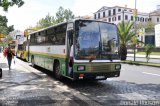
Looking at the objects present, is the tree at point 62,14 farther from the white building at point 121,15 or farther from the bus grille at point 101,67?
the bus grille at point 101,67

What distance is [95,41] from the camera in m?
12.4

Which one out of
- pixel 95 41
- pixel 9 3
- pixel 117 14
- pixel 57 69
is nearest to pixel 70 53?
pixel 95 41

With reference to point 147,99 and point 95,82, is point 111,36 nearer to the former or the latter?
point 95,82

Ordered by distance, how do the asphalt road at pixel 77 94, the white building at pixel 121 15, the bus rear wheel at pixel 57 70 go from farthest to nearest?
the white building at pixel 121 15 → the bus rear wheel at pixel 57 70 → the asphalt road at pixel 77 94

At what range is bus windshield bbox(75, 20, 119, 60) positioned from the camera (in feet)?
39.8

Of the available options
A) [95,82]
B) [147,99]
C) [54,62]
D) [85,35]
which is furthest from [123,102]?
[54,62]

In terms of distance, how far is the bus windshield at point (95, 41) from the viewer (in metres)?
12.1

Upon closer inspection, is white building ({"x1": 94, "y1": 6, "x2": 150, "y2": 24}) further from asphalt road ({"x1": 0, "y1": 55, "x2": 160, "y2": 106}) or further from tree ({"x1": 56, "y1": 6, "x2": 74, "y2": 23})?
asphalt road ({"x1": 0, "y1": 55, "x2": 160, "y2": 106})

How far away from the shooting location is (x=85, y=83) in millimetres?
13594

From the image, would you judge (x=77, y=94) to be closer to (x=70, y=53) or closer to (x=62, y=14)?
(x=70, y=53)

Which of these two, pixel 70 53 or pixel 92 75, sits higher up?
pixel 70 53

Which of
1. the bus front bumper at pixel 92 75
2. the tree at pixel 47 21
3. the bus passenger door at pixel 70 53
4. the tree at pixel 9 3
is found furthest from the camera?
the tree at pixel 47 21

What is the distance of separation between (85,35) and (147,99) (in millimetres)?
3990

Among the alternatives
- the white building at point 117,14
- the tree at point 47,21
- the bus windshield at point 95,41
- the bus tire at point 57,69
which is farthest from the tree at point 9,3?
the white building at point 117,14
